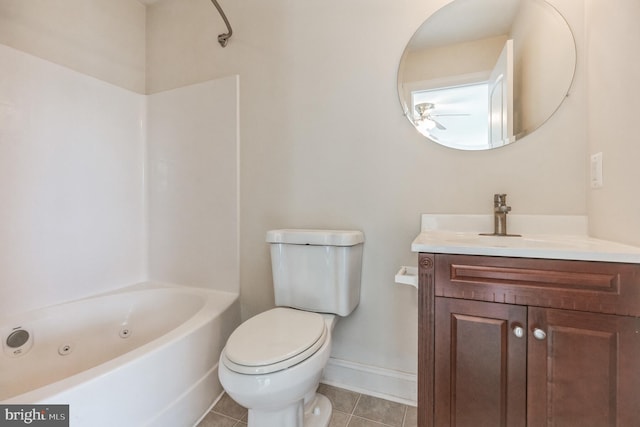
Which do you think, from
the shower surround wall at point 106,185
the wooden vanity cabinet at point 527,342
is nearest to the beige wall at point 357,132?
the shower surround wall at point 106,185

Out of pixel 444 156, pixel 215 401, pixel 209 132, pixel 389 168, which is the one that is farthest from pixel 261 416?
pixel 209 132

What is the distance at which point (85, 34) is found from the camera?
1.66 metres

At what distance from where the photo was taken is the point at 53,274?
4.83ft

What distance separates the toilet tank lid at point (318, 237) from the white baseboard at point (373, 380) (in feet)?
2.27

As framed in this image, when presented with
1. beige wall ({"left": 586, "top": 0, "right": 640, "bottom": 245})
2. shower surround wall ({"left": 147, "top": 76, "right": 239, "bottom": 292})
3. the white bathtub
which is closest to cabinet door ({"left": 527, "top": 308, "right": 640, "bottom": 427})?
beige wall ({"left": 586, "top": 0, "right": 640, "bottom": 245})

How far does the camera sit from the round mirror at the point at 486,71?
3.69 feet

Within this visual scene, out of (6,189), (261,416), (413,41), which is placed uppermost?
(413,41)

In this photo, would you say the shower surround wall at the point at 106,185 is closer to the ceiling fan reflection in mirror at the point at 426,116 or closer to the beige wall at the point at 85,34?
the beige wall at the point at 85,34

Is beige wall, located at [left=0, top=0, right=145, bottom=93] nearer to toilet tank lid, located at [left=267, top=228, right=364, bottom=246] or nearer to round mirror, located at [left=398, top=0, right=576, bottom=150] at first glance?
toilet tank lid, located at [left=267, top=228, right=364, bottom=246]

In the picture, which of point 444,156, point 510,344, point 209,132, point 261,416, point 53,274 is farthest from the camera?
point 209,132

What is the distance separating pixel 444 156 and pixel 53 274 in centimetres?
216

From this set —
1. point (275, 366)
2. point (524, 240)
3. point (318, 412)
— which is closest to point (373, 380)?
point (318, 412)

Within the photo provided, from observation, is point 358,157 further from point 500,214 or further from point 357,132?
point 500,214

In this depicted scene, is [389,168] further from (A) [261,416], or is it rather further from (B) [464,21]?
Result: (A) [261,416]
